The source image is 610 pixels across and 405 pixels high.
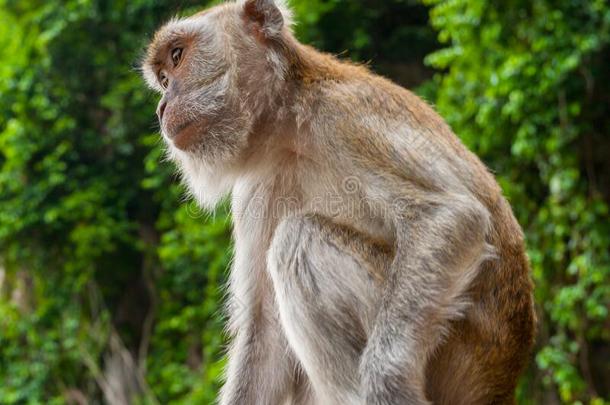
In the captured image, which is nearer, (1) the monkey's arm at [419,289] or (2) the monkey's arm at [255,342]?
(1) the monkey's arm at [419,289]

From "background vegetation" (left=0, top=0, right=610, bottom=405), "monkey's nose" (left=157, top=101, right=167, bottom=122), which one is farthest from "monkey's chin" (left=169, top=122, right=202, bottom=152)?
"background vegetation" (left=0, top=0, right=610, bottom=405)

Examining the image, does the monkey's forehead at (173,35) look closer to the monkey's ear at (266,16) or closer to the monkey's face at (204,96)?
the monkey's face at (204,96)

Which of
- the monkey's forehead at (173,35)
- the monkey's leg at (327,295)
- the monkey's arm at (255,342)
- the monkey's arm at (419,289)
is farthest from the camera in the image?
the monkey's forehead at (173,35)

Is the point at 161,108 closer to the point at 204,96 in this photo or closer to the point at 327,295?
the point at 204,96

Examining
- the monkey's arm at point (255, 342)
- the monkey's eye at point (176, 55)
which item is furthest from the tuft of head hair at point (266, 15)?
the monkey's arm at point (255, 342)

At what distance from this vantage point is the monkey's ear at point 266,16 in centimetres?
516

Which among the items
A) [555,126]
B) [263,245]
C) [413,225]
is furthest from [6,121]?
[413,225]

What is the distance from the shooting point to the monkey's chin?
510cm

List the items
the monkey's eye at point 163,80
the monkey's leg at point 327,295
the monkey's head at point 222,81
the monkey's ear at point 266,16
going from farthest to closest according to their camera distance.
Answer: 1. the monkey's eye at point 163,80
2. the monkey's ear at point 266,16
3. the monkey's head at point 222,81
4. the monkey's leg at point 327,295

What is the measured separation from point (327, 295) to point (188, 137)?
4.54 feet

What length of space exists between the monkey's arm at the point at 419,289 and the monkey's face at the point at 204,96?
46.7 inches

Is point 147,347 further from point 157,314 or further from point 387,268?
point 387,268

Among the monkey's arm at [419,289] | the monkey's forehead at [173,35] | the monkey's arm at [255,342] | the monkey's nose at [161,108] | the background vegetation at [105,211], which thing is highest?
the monkey's forehead at [173,35]

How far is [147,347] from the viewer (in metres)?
16.8
